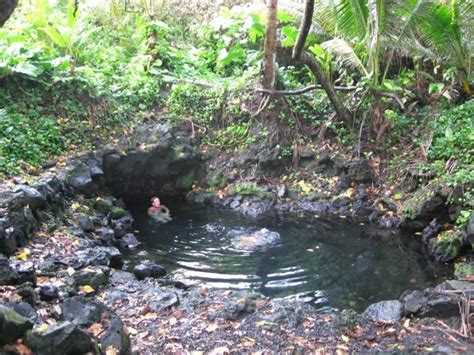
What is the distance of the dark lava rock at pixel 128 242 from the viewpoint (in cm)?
851

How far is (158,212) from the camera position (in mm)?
10305

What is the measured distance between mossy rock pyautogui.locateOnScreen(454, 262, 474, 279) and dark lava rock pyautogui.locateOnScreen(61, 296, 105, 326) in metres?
5.06

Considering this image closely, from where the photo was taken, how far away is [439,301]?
5.52m

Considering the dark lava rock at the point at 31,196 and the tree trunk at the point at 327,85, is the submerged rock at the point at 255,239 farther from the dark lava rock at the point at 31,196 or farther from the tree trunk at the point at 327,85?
the tree trunk at the point at 327,85

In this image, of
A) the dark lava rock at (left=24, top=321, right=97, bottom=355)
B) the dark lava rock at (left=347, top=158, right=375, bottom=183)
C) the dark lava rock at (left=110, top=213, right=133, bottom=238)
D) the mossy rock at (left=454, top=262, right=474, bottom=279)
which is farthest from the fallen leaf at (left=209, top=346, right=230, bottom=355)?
the dark lava rock at (left=347, top=158, right=375, bottom=183)

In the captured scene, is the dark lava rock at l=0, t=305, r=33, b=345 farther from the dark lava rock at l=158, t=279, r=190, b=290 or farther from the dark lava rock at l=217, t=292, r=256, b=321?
the dark lava rock at l=158, t=279, r=190, b=290

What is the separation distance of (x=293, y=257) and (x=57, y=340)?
5296 mm

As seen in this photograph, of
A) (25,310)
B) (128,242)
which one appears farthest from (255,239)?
(25,310)

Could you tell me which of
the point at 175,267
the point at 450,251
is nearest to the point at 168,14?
the point at 175,267

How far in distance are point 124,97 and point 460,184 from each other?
8088 mm

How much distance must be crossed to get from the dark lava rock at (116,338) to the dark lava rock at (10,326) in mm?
788

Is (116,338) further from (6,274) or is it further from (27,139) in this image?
(27,139)

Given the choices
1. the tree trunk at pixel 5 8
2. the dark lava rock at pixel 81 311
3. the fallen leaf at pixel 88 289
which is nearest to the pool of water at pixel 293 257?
the fallen leaf at pixel 88 289

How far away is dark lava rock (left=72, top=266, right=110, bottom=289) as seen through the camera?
575cm
